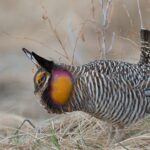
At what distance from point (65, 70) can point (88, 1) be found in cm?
456

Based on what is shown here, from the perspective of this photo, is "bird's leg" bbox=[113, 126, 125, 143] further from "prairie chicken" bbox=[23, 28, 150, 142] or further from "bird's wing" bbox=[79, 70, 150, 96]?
"bird's wing" bbox=[79, 70, 150, 96]

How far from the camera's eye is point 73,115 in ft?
19.9

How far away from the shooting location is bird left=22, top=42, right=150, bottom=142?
5.11m

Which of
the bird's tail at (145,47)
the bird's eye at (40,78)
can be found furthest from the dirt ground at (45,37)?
the bird's eye at (40,78)

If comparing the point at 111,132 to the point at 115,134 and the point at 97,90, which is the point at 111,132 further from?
the point at 97,90

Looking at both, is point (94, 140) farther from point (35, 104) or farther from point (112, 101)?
point (35, 104)

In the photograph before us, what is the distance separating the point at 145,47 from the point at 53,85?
830mm

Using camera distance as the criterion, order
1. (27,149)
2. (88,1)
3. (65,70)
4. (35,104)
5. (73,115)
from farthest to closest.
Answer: (88,1) → (35,104) → (73,115) → (65,70) → (27,149)

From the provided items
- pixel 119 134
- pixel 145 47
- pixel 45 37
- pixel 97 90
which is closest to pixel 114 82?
pixel 97 90

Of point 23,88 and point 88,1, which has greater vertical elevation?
point 88,1

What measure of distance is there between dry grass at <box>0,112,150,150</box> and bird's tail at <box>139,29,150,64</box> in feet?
1.78

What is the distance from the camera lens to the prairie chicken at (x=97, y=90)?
5.11 metres

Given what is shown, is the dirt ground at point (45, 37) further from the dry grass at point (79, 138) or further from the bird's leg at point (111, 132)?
the bird's leg at point (111, 132)

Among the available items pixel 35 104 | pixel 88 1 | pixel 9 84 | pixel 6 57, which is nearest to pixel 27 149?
pixel 35 104
